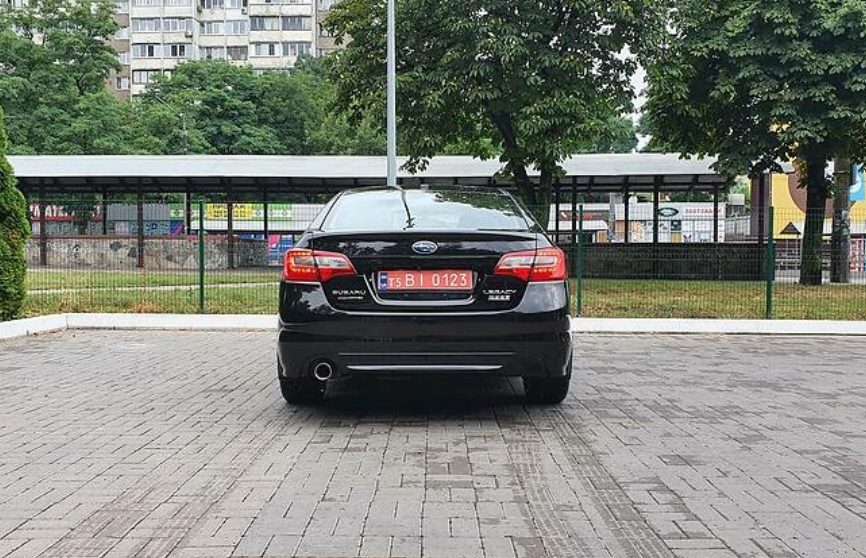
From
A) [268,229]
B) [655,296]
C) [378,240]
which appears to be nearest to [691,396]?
[378,240]

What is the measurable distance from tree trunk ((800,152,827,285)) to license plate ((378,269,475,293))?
1415 cm

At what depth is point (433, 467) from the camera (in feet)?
15.2

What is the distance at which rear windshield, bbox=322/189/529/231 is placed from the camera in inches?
222

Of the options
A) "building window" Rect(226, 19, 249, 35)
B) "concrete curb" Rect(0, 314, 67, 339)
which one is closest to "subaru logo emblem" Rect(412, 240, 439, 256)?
"concrete curb" Rect(0, 314, 67, 339)

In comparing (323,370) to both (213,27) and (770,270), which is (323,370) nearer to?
(770,270)

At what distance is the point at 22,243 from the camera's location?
11.9 meters

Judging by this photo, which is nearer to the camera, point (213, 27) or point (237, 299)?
point (237, 299)

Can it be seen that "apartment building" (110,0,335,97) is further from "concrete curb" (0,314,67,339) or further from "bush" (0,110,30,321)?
"bush" (0,110,30,321)

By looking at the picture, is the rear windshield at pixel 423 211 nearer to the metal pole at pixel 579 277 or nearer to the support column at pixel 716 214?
the metal pole at pixel 579 277

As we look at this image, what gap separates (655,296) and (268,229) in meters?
8.66

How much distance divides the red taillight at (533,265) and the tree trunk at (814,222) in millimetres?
13679

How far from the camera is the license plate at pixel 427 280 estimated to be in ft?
17.6

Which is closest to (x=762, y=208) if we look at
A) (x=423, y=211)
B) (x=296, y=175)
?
(x=296, y=175)

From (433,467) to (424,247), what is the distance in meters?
1.44
